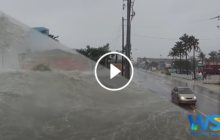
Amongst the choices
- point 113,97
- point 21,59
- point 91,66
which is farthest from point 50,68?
point 113,97

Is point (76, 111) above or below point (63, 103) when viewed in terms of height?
below

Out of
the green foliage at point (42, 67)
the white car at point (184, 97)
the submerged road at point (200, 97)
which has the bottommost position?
the submerged road at point (200, 97)

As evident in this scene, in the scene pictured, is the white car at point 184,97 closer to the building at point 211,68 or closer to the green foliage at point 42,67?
the green foliage at point 42,67

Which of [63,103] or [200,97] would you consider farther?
[200,97]

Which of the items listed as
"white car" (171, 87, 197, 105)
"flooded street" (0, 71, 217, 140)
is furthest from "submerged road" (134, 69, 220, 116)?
"flooded street" (0, 71, 217, 140)

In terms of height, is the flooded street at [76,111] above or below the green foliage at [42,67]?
below

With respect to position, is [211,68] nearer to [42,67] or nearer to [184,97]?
[184,97]

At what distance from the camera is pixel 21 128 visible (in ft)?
14.6

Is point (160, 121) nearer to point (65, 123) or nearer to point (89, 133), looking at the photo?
point (89, 133)

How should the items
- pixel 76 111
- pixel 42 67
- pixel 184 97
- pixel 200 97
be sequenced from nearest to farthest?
pixel 76 111
pixel 42 67
pixel 184 97
pixel 200 97

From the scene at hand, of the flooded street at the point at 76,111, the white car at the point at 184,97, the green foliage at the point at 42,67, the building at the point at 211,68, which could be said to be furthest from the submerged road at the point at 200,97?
the building at the point at 211,68

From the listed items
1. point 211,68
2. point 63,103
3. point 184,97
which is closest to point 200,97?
point 184,97

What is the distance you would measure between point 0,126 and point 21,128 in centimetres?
54

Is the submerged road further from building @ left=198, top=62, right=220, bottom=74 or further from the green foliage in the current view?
building @ left=198, top=62, right=220, bottom=74
